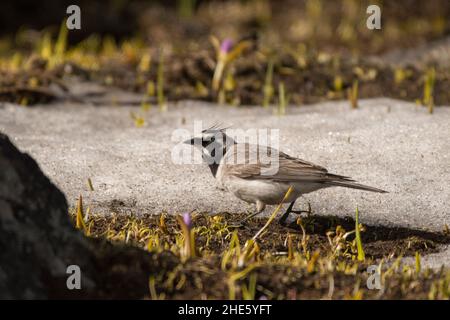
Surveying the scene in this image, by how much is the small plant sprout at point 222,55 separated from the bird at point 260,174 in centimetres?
220

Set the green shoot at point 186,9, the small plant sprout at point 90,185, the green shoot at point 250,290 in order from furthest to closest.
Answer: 1. the green shoot at point 186,9
2. the small plant sprout at point 90,185
3. the green shoot at point 250,290

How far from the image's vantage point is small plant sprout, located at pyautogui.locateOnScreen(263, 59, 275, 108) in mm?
7473

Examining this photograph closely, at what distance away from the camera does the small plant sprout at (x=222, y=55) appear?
7.30m

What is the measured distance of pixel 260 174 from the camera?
499cm

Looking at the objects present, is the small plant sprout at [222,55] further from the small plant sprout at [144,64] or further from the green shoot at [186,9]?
the green shoot at [186,9]

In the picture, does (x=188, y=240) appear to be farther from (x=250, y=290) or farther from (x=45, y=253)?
(x=45, y=253)

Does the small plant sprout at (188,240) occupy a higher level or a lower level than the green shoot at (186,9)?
lower

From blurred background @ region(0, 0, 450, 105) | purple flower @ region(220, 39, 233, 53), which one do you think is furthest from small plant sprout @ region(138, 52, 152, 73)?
purple flower @ region(220, 39, 233, 53)

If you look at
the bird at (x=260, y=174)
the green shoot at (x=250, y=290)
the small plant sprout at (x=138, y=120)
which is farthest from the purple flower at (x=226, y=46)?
the green shoot at (x=250, y=290)

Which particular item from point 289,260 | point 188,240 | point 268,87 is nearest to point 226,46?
point 268,87

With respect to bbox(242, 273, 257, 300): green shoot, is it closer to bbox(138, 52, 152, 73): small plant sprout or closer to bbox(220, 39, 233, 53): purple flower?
bbox(220, 39, 233, 53): purple flower

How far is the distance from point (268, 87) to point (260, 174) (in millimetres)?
2699

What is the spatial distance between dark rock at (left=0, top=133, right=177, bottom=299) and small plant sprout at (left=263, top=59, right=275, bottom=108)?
4.05 m
